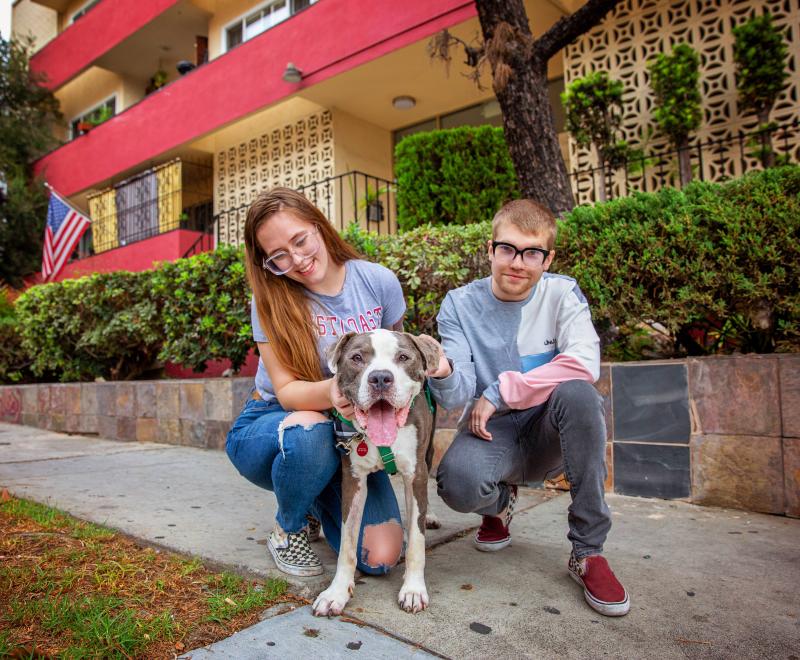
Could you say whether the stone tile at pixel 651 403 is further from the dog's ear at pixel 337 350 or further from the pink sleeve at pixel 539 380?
the dog's ear at pixel 337 350

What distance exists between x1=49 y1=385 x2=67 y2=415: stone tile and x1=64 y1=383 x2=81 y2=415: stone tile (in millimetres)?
55

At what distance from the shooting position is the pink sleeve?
2420 mm

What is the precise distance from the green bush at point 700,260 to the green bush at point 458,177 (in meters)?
4.33

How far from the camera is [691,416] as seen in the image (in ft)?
11.6

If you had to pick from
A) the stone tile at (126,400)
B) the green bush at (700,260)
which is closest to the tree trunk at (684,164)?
the green bush at (700,260)

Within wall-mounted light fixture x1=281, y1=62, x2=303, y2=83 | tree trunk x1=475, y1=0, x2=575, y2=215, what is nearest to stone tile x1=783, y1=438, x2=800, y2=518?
tree trunk x1=475, y1=0, x2=575, y2=215

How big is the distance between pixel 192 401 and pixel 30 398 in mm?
3858

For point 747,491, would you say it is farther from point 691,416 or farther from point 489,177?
point 489,177

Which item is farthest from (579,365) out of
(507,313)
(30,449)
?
(30,449)

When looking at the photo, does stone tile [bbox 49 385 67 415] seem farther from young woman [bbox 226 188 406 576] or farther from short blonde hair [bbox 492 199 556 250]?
short blonde hair [bbox 492 199 556 250]

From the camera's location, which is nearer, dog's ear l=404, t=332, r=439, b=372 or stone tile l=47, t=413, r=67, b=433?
dog's ear l=404, t=332, r=439, b=372

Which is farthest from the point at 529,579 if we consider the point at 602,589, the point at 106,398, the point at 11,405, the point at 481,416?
the point at 11,405

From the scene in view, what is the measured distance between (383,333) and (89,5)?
1945 cm

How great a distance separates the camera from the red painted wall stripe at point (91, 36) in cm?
1349
